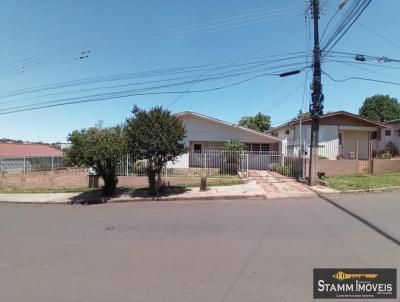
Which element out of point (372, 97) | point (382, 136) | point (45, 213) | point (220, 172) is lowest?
point (45, 213)

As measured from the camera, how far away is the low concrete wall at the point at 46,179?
21359 mm

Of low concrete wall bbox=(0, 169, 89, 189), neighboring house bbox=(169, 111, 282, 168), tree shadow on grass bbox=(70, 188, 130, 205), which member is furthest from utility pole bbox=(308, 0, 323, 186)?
low concrete wall bbox=(0, 169, 89, 189)

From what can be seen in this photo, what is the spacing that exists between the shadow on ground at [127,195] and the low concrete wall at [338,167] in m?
8.19

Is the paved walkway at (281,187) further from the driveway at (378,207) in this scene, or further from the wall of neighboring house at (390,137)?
the wall of neighboring house at (390,137)

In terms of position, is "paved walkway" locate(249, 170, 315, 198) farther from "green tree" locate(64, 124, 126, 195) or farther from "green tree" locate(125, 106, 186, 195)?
"green tree" locate(64, 124, 126, 195)

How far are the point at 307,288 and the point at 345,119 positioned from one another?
77.7ft

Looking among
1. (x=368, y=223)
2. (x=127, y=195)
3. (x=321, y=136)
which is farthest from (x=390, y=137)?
(x=368, y=223)

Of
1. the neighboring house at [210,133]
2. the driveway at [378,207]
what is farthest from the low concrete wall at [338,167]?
the neighboring house at [210,133]

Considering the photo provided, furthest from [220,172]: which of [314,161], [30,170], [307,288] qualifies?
[307,288]

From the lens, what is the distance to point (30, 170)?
24.4 metres

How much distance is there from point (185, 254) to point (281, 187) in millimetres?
10276

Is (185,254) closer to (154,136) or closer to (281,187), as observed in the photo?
(154,136)

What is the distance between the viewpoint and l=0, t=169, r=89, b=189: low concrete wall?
2136 cm

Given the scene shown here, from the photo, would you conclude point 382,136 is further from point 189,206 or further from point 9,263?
point 9,263
